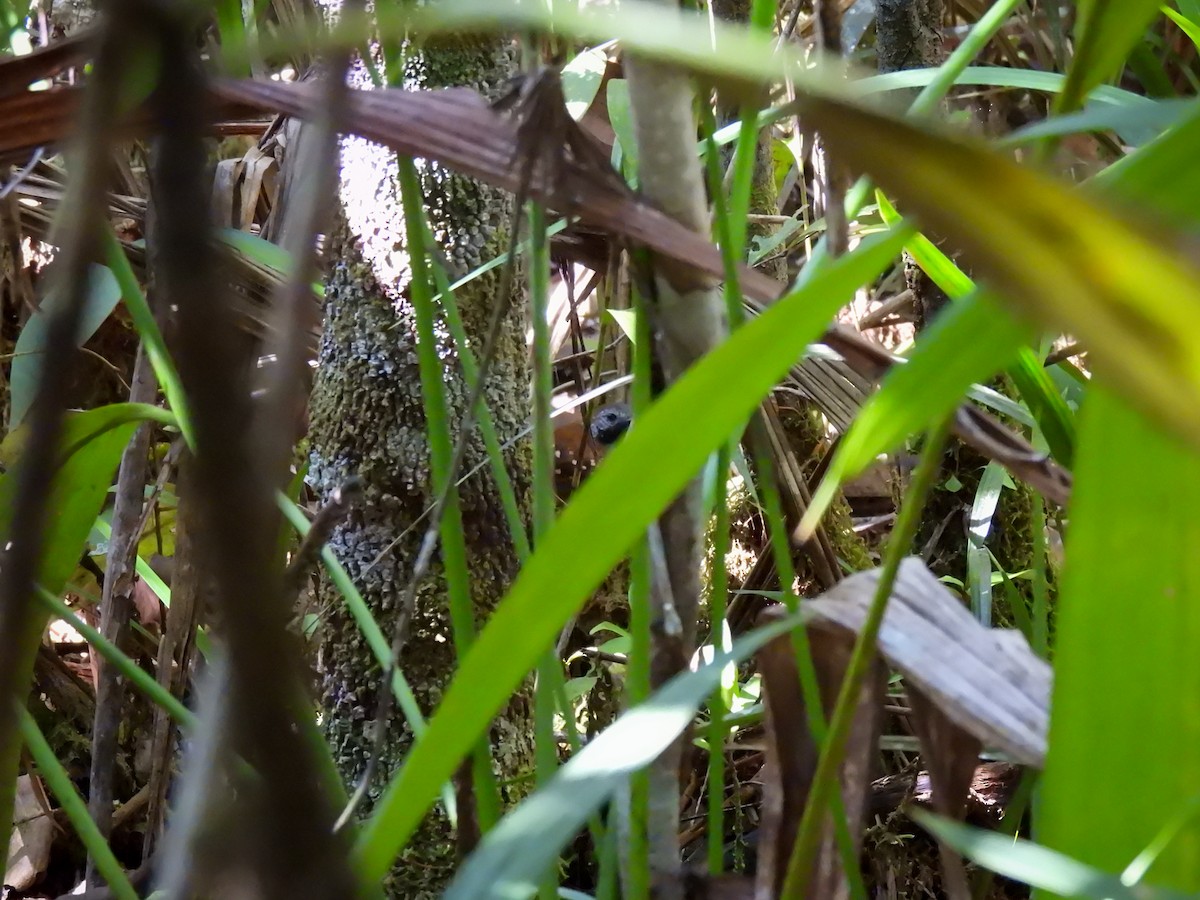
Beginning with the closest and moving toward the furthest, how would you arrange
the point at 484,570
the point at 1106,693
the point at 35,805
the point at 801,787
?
the point at 1106,693, the point at 801,787, the point at 484,570, the point at 35,805

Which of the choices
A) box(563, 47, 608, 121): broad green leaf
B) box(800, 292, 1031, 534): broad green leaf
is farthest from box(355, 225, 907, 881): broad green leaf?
box(563, 47, 608, 121): broad green leaf

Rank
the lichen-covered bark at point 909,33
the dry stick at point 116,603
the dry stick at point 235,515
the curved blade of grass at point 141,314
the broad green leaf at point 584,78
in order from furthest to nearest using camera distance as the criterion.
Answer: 1. the lichen-covered bark at point 909,33
2. the broad green leaf at point 584,78
3. the dry stick at point 116,603
4. the curved blade of grass at point 141,314
5. the dry stick at point 235,515

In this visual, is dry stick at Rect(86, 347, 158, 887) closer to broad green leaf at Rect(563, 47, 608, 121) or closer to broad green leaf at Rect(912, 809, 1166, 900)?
broad green leaf at Rect(563, 47, 608, 121)

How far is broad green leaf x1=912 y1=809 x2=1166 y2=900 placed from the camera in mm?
201

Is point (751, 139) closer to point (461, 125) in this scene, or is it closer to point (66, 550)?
point (461, 125)

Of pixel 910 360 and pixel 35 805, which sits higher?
pixel 910 360

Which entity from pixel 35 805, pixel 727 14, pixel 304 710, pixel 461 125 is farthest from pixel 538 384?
pixel 35 805

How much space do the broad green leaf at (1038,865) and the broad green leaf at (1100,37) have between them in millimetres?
158

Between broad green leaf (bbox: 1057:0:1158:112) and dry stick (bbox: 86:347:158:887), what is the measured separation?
0.53 meters

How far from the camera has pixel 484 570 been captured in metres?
0.75

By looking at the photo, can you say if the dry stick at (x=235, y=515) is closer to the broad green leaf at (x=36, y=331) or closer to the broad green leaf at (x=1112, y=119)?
the broad green leaf at (x=1112, y=119)

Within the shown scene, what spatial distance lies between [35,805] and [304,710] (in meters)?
1.12

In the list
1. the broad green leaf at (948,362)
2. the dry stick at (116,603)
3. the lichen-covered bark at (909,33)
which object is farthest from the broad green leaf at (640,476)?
the lichen-covered bark at (909,33)

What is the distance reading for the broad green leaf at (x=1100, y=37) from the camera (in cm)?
20
